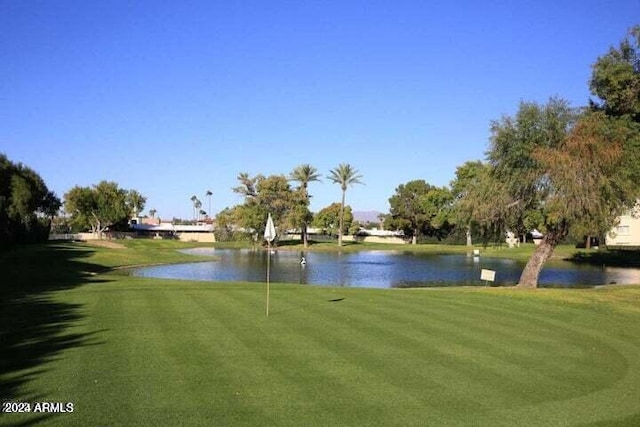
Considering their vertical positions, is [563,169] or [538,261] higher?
[563,169]

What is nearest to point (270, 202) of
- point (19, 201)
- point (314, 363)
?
point (19, 201)

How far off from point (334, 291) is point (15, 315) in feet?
38.1

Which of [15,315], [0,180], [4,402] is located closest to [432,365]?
[4,402]

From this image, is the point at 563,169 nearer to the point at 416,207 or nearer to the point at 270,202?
the point at 270,202

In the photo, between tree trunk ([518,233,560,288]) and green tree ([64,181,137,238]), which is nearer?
tree trunk ([518,233,560,288])

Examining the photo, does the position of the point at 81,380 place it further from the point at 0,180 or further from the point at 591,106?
the point at 0,180

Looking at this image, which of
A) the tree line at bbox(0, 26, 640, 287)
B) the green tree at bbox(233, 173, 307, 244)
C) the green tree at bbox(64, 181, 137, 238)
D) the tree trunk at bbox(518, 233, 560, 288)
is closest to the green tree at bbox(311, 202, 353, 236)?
the green tree at bbox(233, 173, 307, 244)

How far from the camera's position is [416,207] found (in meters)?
111

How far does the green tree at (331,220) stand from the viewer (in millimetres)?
116625

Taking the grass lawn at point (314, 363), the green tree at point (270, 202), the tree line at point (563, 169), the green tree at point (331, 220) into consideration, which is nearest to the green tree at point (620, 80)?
the tree line at point (563, 169)

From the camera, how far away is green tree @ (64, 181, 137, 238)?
93.0 metres

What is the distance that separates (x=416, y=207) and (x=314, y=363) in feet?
337

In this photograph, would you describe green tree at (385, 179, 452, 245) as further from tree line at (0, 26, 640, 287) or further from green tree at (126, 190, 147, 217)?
tree line at (0, 26, 640, 287)

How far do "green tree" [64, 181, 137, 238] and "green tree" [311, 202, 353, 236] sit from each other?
39.1m
